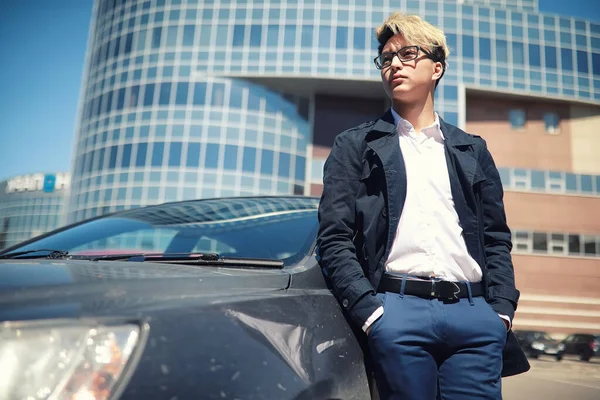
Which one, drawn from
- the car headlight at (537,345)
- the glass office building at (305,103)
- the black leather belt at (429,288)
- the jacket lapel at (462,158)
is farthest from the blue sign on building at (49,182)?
the black leather belt at (429,288)

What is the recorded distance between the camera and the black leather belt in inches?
59.2

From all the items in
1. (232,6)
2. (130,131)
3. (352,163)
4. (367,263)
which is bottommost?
(367,263)

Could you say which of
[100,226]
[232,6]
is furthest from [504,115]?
[100,226]

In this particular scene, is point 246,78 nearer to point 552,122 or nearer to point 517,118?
point 517,118

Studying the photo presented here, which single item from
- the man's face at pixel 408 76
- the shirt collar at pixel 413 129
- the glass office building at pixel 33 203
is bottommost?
the shirt collar at pixel 413 129

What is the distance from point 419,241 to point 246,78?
3148cm

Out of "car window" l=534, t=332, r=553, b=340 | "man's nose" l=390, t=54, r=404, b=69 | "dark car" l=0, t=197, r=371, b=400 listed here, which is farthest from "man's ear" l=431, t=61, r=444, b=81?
"car window" l=534, t=332, r=553, b=340

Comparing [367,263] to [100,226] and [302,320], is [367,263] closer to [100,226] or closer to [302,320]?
[302,320]

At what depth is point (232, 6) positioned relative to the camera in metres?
33.3

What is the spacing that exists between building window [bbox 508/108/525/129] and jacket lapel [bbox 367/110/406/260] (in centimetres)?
3440

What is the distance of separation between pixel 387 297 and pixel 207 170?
29242mm

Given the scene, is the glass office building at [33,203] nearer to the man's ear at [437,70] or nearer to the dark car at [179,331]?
the man's ear at [437,70]

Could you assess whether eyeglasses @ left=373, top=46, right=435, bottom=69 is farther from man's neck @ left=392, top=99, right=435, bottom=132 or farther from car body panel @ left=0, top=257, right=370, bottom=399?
car body panel @ left=0, top=257, right=370, bottom=399

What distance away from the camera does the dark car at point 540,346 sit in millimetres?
22302
